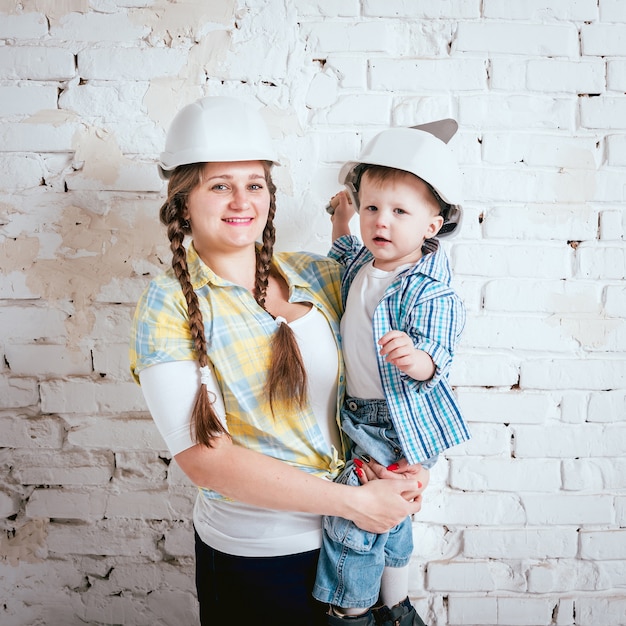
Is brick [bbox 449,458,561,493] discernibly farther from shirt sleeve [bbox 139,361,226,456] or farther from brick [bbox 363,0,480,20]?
brick [bbox 363,0,480,20]

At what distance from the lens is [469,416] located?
5.73 ft

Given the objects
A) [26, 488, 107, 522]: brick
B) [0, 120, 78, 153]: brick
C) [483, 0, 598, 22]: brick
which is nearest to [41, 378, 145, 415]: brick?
[26, 488, 107, 522]: brick

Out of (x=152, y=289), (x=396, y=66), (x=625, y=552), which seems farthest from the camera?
(x=625, y=552)

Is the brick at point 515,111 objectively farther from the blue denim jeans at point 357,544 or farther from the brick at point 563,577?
the brick at point 563,577

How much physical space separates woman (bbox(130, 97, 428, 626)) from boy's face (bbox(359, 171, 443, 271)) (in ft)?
0.71

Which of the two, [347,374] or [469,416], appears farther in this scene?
[469,416]

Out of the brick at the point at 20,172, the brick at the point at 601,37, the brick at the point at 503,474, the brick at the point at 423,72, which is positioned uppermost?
the brick at the point at 601,37

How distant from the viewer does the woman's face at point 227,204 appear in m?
1.27

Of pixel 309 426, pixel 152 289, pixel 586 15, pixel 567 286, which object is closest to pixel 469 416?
pixel 567 286

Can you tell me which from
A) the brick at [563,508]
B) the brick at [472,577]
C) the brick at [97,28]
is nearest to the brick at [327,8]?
the brick at [97,28]

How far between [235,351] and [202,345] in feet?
0.27

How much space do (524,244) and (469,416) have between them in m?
0.52

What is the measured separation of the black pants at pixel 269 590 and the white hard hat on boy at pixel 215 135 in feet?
2.79

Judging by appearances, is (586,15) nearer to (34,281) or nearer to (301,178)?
(301,178)
